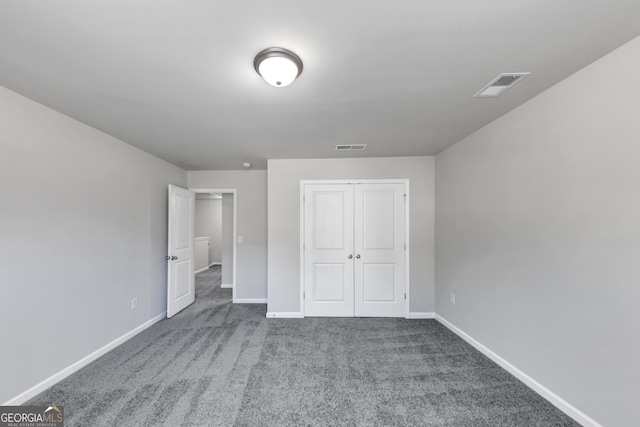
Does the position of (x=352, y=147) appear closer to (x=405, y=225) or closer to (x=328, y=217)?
(x=328, y=217)

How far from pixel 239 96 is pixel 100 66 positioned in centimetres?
84

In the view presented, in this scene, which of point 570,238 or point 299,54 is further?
point 570,238

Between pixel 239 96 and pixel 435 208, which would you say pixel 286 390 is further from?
pixel 435 208

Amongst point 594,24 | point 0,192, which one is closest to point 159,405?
point 0,192

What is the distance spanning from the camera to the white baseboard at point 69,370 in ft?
6.28

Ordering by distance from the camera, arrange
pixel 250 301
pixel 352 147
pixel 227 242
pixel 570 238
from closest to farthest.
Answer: pixel 570 238, pixel 352 147, pixel 250 301, pixel 227 242

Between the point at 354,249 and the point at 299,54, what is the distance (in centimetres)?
283

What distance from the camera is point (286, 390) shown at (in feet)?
6.91

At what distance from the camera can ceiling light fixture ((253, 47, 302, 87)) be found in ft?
4.65

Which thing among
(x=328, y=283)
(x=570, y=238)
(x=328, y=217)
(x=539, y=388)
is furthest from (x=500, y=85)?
(x=328, y=283)

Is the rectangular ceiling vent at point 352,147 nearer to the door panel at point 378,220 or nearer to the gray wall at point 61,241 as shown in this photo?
the door panel at point 378,220

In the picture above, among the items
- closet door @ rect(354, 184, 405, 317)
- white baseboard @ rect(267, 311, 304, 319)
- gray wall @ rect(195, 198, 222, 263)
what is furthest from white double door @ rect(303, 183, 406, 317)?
gray wall @ rect(195, 198, 222, 263)

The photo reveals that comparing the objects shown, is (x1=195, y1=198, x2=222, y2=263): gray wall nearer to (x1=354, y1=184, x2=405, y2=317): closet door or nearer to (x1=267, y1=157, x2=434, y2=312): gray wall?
(x1=267, y1=157, x2=434, y2=312): gray wall

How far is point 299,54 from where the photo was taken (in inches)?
57.4
